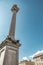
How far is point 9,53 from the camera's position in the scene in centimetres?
805

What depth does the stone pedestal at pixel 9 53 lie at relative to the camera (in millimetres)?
7653

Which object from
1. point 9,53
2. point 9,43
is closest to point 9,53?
point 9,53

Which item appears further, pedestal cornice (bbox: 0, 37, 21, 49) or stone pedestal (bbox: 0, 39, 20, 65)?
pedestal cornice (bbox: 0, 37, 21, 49)

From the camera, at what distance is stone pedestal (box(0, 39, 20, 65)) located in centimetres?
765

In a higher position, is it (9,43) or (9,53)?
(9,43)

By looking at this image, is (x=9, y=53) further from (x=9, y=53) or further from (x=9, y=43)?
(x=9, y=43)

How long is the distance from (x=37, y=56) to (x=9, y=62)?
19.1 metres

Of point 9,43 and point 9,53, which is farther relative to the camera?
point 9,43

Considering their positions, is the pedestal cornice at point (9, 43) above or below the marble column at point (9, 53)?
above

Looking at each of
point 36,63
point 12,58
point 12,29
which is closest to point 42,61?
point 36,63

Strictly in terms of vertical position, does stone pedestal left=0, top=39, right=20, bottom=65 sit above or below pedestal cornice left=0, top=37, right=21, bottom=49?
below

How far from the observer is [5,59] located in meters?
7.60

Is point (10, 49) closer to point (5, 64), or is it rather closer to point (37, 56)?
point (5, 64)

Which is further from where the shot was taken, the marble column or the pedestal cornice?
the pedestal cornice
